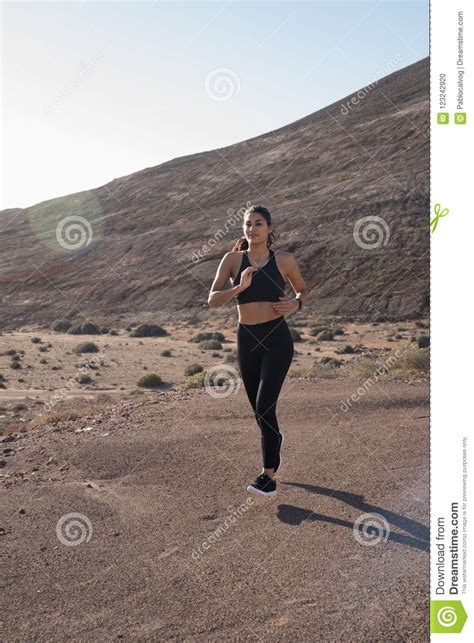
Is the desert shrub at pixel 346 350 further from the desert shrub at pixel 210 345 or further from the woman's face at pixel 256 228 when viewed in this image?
the woman's face at pixel 256 228

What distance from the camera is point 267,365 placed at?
5.14 meters

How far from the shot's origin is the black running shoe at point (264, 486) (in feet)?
16.8

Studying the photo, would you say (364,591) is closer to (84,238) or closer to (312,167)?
(312,167)

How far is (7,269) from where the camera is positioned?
59094 mm

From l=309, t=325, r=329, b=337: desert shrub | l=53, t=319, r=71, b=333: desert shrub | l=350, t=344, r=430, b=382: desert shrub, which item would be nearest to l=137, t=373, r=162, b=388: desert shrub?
l=350, t=344, r=430, b=382: desert shrub

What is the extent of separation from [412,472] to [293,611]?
2566 mm

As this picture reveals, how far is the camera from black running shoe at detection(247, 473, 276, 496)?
5.12 m

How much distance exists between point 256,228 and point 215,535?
228 cm

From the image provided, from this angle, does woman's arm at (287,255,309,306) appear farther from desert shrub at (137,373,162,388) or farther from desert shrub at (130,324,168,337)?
desert shrub at (130,324,168,337)

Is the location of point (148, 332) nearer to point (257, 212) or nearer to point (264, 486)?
point (257, 212)

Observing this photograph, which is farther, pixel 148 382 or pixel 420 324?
pixel 420 324

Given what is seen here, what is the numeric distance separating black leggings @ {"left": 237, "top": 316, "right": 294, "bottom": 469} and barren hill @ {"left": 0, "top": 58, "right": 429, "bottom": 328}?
31631 millimetres
